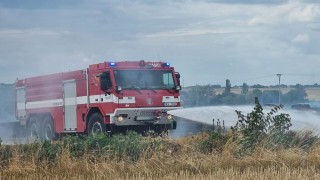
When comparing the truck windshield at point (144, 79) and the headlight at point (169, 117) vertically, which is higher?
the truck windshield at point (144, 79)

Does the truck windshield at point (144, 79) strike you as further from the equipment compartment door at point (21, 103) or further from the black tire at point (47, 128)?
the equipment compartment door at point (21, 103)

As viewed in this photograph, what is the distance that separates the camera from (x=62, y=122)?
2502 centimetres

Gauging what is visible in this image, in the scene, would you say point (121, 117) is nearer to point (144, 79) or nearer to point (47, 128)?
point (144, 79)

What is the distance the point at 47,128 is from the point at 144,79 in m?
5.87

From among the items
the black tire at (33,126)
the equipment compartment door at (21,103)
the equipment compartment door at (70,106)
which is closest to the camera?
the equipment compartment door at (70,106)

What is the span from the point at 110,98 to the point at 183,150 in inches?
275

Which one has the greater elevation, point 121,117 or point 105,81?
point 105,81

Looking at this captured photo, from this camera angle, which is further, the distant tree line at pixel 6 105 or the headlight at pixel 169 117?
the distant tree line at pixel 6 105

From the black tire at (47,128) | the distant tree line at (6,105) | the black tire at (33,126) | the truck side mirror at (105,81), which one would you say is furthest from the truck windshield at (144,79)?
the distant tree line at (6,105)

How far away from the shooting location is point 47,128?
1030 inches

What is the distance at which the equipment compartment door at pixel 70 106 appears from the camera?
79.2 feet

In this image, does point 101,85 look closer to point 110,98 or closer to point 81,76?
point 110,98

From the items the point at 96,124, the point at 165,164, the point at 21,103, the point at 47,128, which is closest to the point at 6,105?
the point at 21,103

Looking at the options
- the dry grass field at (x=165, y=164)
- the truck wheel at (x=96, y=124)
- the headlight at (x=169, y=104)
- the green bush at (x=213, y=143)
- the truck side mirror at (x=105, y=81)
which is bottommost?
the dry grass field at (x=165, y=164)
